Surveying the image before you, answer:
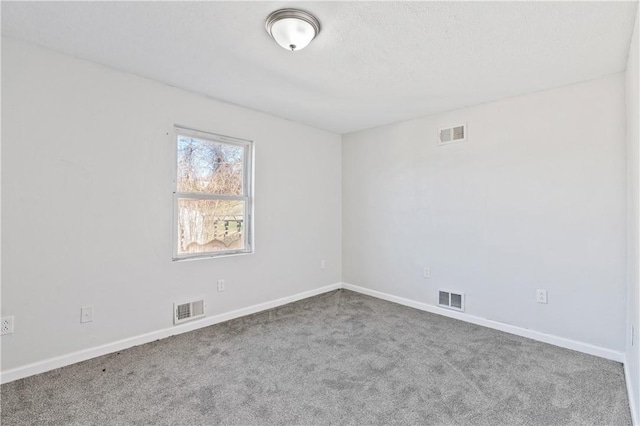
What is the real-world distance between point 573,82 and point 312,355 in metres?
3.24

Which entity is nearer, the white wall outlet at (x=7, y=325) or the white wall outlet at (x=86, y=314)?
the white wall outlet at (x=7, y=325)

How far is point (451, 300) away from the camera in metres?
3.47

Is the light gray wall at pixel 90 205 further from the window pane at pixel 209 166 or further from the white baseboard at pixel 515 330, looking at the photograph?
the white baseboard at pixel 515 330

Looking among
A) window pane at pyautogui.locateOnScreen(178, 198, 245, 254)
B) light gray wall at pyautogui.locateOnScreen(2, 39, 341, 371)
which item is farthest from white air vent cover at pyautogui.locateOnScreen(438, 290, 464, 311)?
window pane at pyautogui.locateOnScreen(178, 198, 245, 254)

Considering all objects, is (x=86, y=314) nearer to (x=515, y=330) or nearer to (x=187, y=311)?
(x=187, y=311)

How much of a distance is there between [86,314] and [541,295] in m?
3.93

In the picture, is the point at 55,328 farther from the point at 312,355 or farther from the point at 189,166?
the point at 312,355

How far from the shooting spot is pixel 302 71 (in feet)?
8.39

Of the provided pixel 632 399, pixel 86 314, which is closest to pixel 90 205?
pixel 86 314

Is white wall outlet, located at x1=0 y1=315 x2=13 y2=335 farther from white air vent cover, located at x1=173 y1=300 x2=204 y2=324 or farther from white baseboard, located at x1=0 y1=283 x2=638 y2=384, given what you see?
white air vent cover, located at x1=173 y1=300 x2=204 y2=324

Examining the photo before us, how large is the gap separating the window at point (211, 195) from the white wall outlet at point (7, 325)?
1.16m

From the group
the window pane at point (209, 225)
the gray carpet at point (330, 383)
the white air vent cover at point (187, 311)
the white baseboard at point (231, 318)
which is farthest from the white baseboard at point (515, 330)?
the white air vent cover at point (187, 311)

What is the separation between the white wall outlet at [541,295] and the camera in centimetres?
284

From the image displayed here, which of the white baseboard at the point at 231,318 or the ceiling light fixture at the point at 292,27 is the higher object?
the ceiling light fixture at the point at 292,27
